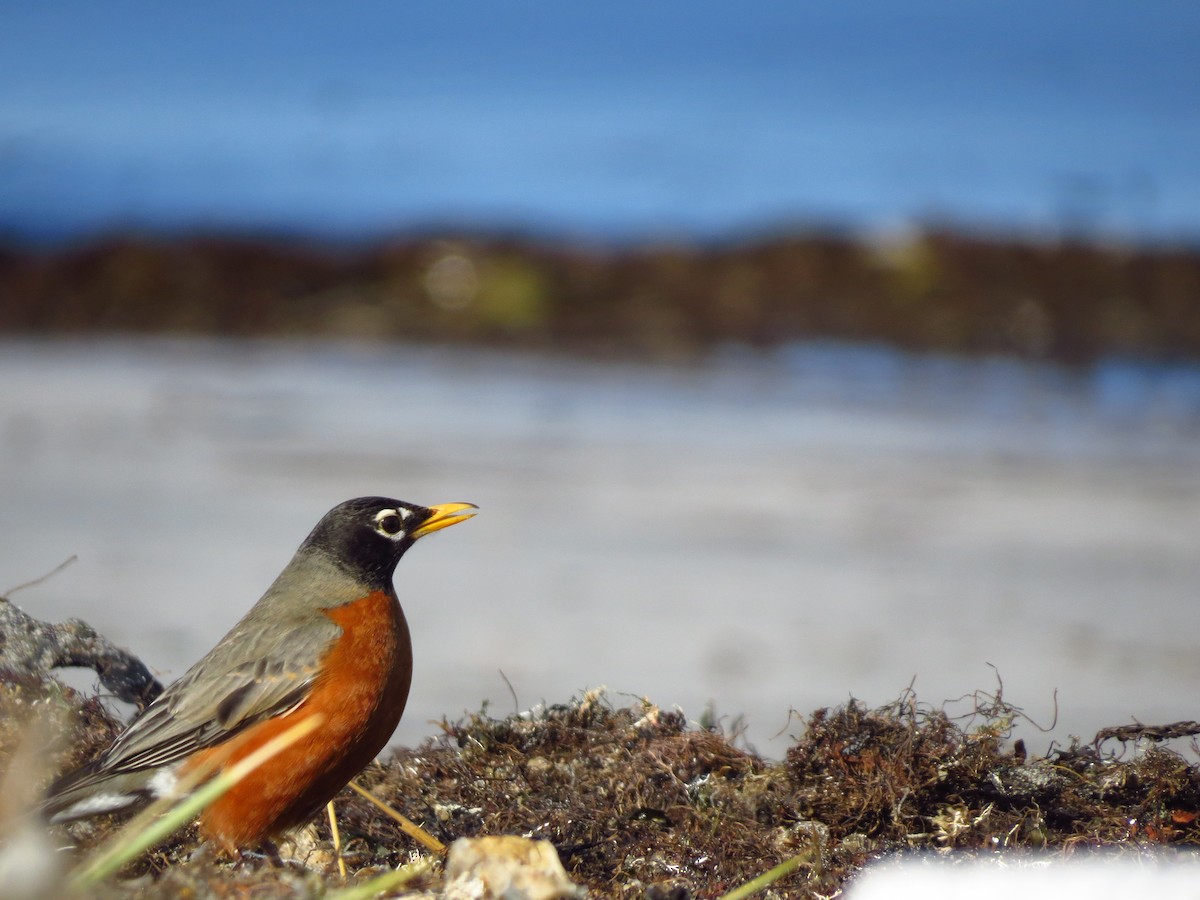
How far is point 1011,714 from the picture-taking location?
469 cm

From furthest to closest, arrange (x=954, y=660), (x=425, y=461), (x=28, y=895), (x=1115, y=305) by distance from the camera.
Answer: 1. (x=1115, y=305)
2. (x=425, y=461)
3. (x=954, y=660)
4. (x=28, y=895)

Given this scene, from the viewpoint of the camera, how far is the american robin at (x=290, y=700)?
4.53 m

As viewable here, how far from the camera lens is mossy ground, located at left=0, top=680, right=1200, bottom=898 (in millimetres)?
4387

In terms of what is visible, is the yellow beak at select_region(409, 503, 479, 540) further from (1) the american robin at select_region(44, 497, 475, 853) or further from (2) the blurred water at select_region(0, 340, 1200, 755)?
(2) the blurred water at select_region(0, 340, 1200, 755)

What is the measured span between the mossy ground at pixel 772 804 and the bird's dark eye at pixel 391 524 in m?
0.97

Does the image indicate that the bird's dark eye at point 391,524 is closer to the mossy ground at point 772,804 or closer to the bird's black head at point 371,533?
the bird's black head at point 371,533

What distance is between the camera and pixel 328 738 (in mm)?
4613

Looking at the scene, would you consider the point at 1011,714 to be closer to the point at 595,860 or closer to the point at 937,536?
the point at 595,860

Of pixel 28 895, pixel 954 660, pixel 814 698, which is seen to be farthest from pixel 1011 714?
pixel 954 660

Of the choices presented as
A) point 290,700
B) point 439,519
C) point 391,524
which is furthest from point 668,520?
point 290,700

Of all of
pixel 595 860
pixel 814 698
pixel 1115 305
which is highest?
pixel 1115 305

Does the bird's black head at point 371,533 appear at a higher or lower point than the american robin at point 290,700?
higher

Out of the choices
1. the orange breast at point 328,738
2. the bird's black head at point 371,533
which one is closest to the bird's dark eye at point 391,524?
the bird's black head at point 371,533

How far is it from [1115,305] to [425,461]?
61.3 feet
